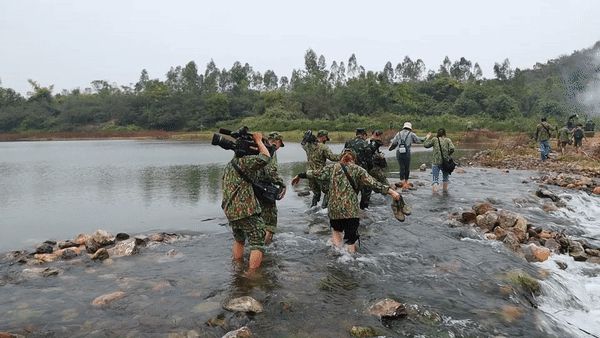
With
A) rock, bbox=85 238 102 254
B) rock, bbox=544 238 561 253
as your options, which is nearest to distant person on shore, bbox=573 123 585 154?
rock, bbox=544 238 561 253

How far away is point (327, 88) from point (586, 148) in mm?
73593

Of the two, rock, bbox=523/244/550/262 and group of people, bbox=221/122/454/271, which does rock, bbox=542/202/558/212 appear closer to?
rock, bbox=523/244/550/262

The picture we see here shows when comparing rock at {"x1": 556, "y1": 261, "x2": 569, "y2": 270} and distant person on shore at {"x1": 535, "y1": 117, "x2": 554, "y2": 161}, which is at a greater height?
distant person on shore at {"x1": 535, "y1": 117, "x2": 554, "y2": 161}

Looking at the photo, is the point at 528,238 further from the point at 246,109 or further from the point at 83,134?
the point at 83,134

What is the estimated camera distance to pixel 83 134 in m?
93.1

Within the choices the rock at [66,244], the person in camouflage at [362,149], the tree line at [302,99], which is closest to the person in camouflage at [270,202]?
the person in camouflage at [362,149]

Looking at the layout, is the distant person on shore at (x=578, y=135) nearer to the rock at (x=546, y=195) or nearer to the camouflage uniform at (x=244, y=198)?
the rock at (x=546, y=195)

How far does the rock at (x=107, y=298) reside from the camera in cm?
660

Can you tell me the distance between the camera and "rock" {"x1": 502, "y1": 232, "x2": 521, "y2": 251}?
9.13 meters

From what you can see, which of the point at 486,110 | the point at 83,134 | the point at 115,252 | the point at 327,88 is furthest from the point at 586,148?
the point at 83,134

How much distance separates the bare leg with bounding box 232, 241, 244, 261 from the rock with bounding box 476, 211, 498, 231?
5.94m

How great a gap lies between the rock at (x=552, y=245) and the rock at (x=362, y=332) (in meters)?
5.73

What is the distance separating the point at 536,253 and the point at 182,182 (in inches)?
636

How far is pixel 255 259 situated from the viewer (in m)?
7.72
